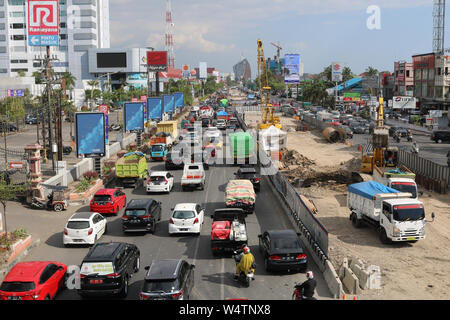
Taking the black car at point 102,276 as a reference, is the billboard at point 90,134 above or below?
above

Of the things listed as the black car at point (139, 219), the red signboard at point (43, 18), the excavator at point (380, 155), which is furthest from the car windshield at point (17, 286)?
the red signboard at point (43, 18)

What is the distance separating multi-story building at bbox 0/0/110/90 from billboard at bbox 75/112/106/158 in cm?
10560

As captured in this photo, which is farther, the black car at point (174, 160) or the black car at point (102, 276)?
the black car at point (174, 160)

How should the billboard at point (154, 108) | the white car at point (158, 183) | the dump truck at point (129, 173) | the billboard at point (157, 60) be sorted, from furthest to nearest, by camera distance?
1. the billboard at point (157, 60)
2. the billboard at point (154, 108)
3. the dump truck at point (129, 173)
4. the white car at point (158, 183)

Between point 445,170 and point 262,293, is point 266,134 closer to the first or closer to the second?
point 445,170

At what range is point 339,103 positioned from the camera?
132750mm

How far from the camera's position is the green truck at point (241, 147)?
135ft

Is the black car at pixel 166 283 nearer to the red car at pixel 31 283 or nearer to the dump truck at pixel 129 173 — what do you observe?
the red car at pixel 31 283

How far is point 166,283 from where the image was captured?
542 inches

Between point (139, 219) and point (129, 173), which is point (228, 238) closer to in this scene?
point (139, 219)

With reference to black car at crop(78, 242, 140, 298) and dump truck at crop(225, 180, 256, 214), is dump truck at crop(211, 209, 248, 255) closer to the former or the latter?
black car at crop(78, 242, 140, 298)

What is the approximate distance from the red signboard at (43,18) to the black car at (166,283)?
106 feet

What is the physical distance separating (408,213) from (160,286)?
41.9 ft

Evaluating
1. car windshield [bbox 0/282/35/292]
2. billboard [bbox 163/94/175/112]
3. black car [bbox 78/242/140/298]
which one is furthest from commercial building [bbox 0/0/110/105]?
car windshield [bbox 0/282/35/292]
